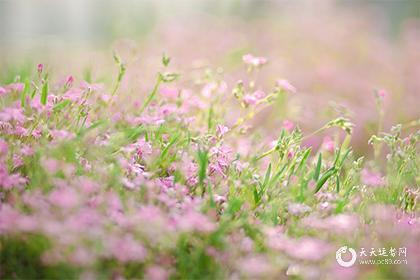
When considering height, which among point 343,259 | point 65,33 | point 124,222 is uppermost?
point 124,222

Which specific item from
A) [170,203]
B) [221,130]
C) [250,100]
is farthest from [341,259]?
[250,100]

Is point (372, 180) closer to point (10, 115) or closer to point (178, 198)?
point (178, 198)

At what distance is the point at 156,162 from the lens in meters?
2.17

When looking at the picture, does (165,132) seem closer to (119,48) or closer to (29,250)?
(29,250)

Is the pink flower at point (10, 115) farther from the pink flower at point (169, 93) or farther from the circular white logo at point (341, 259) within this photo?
the circular white logo at point (341, 259)

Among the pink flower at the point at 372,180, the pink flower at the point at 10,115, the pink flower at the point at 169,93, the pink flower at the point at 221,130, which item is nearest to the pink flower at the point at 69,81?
the pink flower at the point at 10,115

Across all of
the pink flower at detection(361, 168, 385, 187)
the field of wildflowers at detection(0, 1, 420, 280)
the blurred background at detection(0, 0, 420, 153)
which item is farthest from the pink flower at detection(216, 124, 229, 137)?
the blurred background at detection(0, 0, 420, 153)

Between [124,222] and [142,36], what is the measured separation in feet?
15.1

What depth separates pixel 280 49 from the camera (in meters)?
5.81

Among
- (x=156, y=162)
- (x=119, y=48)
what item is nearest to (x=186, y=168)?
(x=156, y=162)

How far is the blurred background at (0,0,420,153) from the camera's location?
14.6ft

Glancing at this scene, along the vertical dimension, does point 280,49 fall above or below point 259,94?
below

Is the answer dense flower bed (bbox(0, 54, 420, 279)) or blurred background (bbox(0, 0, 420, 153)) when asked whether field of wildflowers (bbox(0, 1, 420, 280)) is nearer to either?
dense flower bed (bbox(0, 54, 420, 279))

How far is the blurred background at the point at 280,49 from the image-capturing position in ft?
14.6
